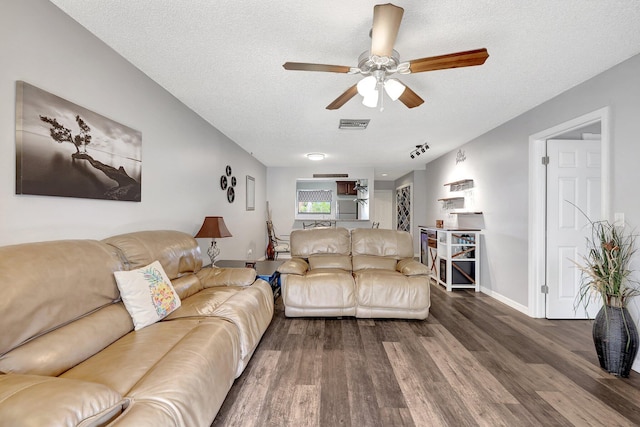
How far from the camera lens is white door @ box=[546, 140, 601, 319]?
3.15m

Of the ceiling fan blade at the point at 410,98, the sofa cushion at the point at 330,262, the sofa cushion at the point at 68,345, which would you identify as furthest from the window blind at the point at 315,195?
the sofa cushion at the point at 68,345

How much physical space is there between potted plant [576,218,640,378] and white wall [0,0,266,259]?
3953mm

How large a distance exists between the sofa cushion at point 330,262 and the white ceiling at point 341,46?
189 centimetres

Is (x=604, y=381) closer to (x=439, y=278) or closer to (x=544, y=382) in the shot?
(x=544, y=382)

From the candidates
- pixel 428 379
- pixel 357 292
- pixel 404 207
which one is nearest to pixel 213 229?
pixel 357 292

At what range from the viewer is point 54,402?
833mm

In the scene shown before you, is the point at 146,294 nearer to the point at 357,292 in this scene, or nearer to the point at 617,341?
the point at 357,292

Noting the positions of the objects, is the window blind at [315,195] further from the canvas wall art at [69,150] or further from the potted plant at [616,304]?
the potted plant at [616,304]

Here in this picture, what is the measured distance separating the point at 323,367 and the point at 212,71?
272 cm

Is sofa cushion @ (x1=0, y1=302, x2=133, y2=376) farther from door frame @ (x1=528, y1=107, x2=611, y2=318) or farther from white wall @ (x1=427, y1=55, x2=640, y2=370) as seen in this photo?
door frame @ (x1=528, y1=107, x2=611, y2=318)

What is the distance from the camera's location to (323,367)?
7.03ft

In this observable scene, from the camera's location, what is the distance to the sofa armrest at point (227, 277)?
106 inches

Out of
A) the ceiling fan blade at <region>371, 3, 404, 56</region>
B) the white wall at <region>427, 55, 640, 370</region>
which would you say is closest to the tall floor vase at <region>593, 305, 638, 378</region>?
the white wall at <region>427, 55, 640, 370</region>

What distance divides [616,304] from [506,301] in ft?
5.67
